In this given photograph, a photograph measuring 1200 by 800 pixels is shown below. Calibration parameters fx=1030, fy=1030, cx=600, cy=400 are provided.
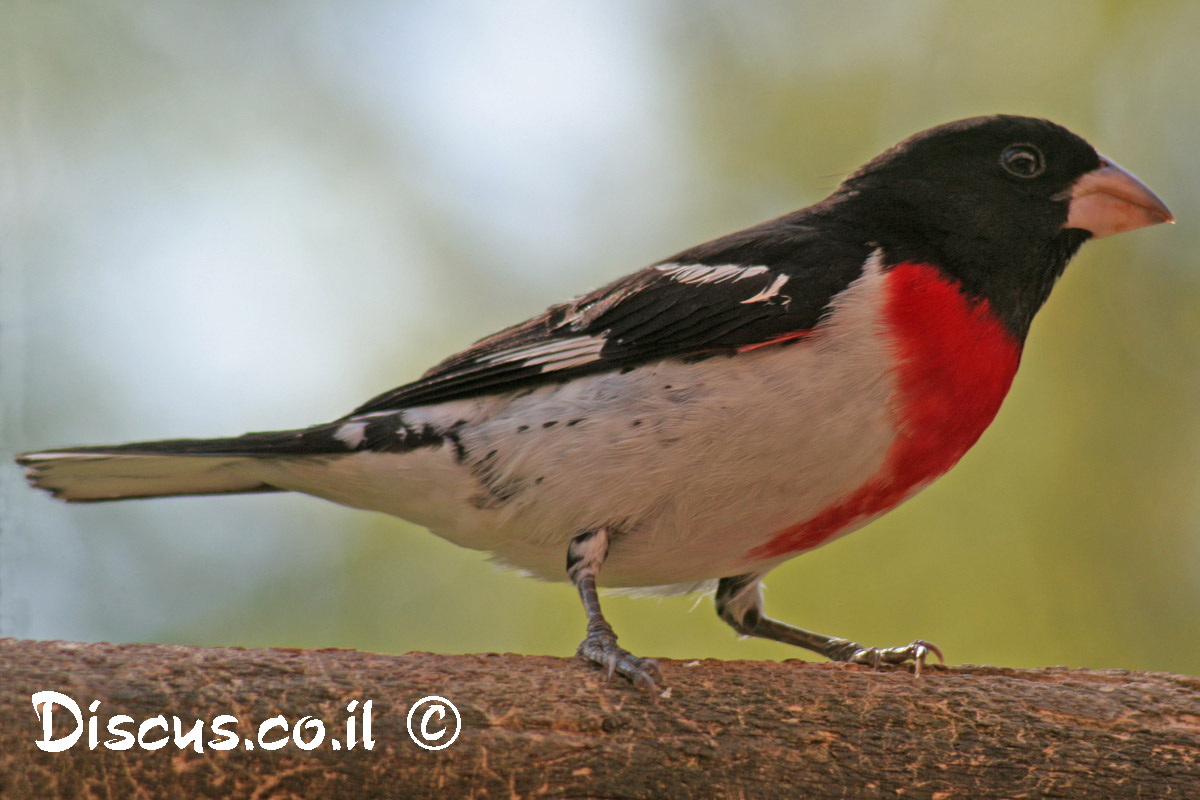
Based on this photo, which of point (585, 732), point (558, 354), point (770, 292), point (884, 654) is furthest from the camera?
point (884, 654)

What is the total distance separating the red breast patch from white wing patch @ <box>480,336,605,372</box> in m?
0.72

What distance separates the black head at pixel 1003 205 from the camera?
295 cm

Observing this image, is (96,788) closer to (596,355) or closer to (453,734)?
(453,734)

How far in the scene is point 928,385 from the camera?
270 centimetres

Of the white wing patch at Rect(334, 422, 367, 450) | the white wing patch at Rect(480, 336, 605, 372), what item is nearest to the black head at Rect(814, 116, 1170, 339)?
the white wing patch at Rect(480, 336, 605, 372)

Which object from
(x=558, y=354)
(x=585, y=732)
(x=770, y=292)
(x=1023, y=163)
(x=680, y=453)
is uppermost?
(x=1023, y=163)

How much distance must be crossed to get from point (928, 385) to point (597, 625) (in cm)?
107

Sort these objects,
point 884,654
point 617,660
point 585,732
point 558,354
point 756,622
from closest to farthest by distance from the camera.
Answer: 1. point 585,732
2. point 617,660
3. point 558,354
4. point 884,654
5. point 756,622

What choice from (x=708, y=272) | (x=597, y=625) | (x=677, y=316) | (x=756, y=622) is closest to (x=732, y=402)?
(x=677, y=316)

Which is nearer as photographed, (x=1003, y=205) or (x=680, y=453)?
(x=680, y=453)

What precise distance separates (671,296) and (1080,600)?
119 inches

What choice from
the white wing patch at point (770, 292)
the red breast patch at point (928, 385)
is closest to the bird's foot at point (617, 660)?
the red breast patch at point (928, 385)

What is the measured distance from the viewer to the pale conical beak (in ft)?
10.00

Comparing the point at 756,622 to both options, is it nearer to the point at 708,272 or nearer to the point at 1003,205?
the point at 708,272
